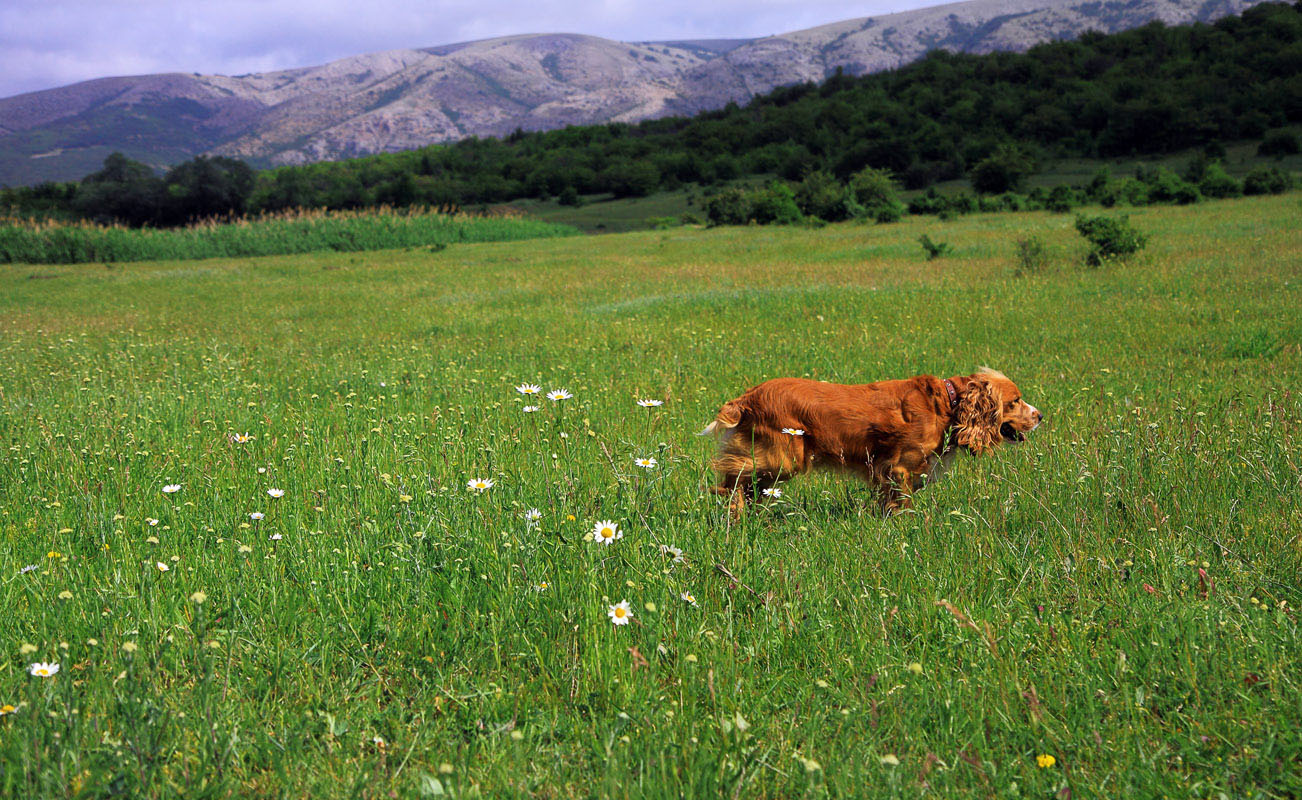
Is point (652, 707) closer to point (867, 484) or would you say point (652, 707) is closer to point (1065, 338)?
point (867, 484)

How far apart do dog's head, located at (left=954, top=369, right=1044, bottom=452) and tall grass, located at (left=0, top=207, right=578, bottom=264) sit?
95.1 ft

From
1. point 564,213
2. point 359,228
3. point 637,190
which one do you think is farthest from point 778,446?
point 637,190

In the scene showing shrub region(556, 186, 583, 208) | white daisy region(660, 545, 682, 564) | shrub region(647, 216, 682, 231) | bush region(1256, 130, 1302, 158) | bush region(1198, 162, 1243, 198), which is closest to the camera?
white daisy region(660, 545, 682, 564)

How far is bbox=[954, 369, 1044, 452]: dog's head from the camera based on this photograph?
12.3 feet

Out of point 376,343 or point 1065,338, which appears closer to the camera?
point 1065,338

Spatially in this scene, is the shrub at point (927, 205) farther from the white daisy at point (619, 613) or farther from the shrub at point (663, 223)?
the white daisy at point (619, 613)

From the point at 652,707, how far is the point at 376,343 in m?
8.16

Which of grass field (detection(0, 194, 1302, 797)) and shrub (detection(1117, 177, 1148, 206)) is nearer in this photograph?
grass field (detection(0, 194, 1302, 797))

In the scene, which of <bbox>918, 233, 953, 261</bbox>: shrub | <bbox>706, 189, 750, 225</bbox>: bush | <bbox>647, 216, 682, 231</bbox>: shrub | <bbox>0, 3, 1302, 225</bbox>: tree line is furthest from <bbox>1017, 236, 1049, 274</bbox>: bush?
<bbox>0, 3, 1302, 225</bbox>: tree line

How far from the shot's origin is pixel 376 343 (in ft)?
30.1

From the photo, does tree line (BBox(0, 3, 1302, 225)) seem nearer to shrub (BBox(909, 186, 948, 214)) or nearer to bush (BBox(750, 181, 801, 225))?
bush (BBox(750, 181, 801, 225))

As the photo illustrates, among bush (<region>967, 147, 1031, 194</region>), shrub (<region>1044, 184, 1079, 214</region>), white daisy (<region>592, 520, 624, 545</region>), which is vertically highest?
bush (<region>967, 147, 1031, 194</region>)

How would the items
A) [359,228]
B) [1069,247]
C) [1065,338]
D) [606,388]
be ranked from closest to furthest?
[606,388]
[1065,338]
[1069,247]
[359,228]

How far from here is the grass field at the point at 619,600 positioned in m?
1.79
